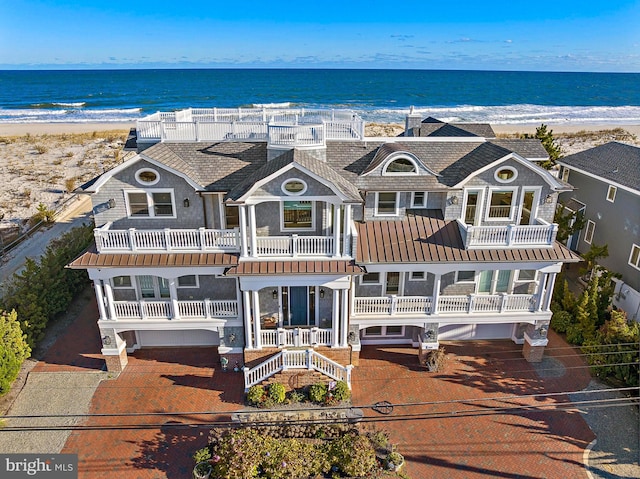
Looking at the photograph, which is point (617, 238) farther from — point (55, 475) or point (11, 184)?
point (11, 184)

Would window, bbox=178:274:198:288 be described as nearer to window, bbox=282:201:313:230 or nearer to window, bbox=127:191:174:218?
window, bbox=127:191:174:218

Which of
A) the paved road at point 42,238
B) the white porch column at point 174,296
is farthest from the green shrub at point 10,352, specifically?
the paved road at point 42,238

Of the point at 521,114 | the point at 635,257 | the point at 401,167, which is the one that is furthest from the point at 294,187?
the point at 521,114

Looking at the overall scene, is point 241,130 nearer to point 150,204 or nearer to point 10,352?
point 150,204

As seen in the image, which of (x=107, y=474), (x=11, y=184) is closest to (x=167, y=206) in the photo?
(x=107, y=474)

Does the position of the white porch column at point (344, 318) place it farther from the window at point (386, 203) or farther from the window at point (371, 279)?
the window at point (386, 203)

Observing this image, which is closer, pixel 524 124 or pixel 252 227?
pixel 252 227
